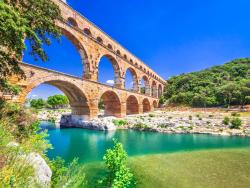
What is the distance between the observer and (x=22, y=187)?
3010mm

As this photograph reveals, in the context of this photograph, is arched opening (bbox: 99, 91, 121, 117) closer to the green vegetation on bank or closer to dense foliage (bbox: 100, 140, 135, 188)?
the green vegetation on bank

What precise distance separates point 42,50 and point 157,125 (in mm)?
21828

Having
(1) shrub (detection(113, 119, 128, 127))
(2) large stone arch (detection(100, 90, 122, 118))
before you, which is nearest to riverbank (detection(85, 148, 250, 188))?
(1) shrub (detection(113, 119, 128, 127))

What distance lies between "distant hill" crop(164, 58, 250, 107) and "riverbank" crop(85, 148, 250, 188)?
43.5 metres

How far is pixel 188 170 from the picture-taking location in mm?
10188

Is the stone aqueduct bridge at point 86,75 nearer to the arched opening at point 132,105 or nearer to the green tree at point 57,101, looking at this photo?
the arched opening at point 132,105

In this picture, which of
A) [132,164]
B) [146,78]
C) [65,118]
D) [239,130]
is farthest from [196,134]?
[146,78]

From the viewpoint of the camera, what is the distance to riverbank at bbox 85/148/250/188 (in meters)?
8.51

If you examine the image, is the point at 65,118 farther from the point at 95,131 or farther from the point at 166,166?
the point at 166,166

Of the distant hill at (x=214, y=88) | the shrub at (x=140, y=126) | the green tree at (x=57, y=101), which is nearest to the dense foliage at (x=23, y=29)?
the shrub at (x=140, y=126)

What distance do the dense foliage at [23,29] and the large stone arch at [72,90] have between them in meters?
9.50

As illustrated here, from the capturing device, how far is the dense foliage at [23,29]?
21.3 ft

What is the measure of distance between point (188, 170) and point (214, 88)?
5592 centimetres

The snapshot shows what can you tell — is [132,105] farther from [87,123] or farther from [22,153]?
[22,153]
